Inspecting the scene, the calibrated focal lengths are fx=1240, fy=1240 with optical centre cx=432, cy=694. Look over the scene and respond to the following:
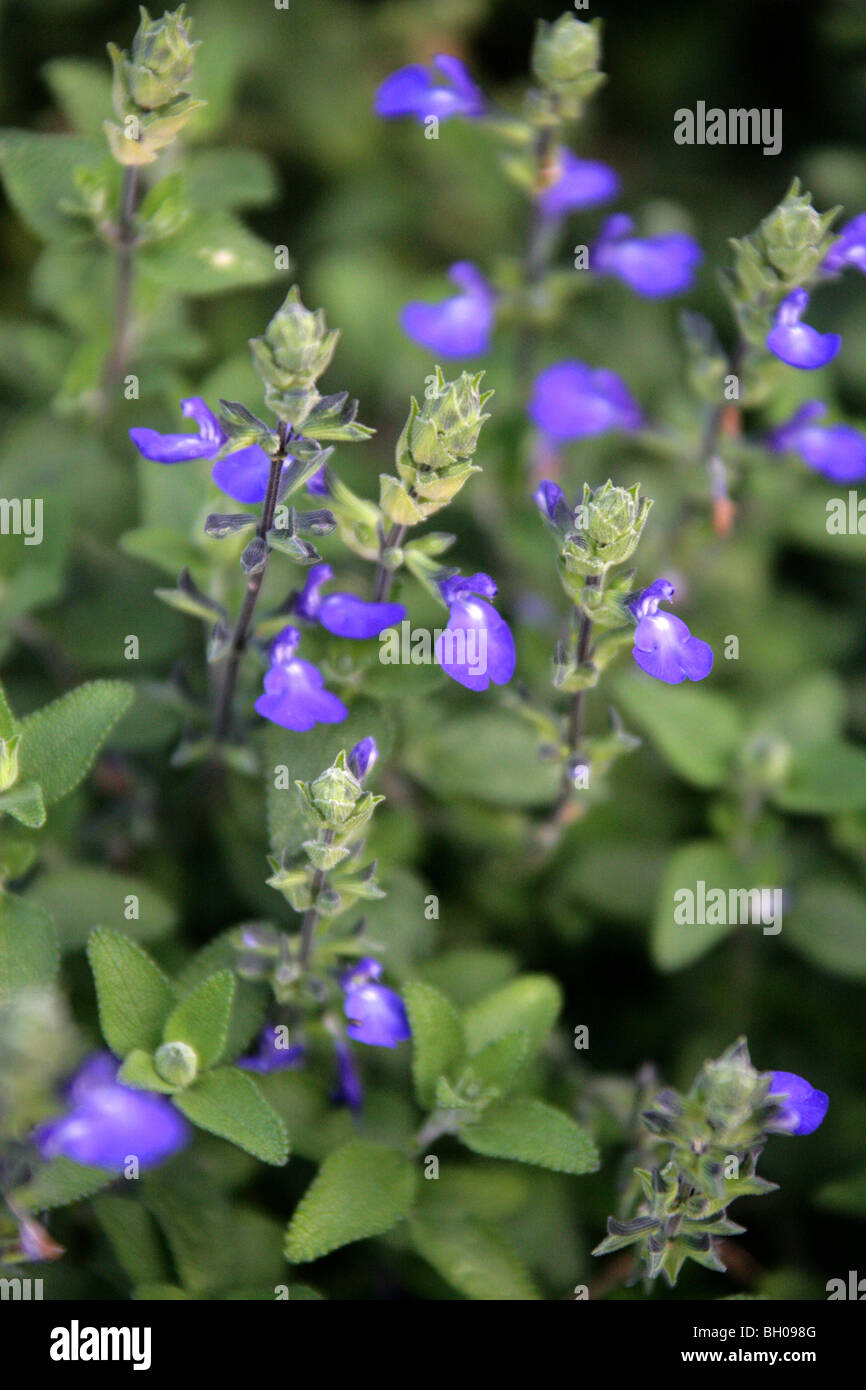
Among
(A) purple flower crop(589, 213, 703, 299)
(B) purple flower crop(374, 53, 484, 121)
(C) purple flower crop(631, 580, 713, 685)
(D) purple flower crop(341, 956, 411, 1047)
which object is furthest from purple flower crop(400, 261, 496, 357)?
(D) purple flower crop(341, 956, 411, 1047)

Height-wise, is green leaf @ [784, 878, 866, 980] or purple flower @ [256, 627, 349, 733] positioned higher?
purple flower @ [256, 627, 349, 733]

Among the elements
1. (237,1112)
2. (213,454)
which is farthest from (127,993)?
(213,454)

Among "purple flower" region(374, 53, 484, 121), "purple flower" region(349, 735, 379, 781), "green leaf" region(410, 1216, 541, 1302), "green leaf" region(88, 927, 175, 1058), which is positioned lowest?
"green leaf" region(410, 1216, 541, 1302)

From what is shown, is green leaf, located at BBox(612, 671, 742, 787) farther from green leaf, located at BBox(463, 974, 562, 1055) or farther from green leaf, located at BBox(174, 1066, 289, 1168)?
green leaf, located at BBox(174, 1066, 289, 1168)

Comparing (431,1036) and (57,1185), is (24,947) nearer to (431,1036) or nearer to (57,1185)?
(57,1185)

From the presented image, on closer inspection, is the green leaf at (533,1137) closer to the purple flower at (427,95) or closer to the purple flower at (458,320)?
the purple flower at (458,320)

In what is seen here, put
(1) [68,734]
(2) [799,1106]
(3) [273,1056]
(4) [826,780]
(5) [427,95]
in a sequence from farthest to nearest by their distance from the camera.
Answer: (4) [826,780] → (5) [427,95] → (3) [273,1056] → (1) [68,734] → (2) [799,1106]
